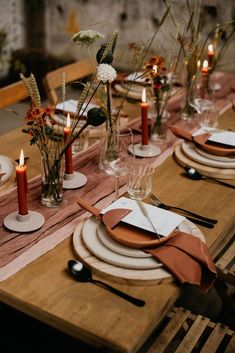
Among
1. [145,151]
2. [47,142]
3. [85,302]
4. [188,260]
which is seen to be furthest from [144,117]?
[85,302]

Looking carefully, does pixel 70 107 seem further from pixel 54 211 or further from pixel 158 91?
pixel 54 211

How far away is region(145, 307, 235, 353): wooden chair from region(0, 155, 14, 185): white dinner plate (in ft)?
2.20

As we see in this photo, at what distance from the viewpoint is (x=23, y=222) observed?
1469 mm

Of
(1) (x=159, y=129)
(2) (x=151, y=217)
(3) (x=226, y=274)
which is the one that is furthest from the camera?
(1) (x=159, y=129)

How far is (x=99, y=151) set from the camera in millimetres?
1942

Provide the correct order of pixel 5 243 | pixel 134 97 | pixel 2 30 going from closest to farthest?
pixel 5 243
pixel 134 97
pixel 2 30

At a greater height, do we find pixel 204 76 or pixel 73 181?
pixel 204 76

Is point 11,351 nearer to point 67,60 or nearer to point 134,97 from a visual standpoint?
point 134,97

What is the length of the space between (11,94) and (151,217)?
40.4 inches

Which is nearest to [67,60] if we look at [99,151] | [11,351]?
[99,151]

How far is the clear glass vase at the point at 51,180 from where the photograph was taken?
5.01 ft

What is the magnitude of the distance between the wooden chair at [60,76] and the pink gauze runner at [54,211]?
0.53m

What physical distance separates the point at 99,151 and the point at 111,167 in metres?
0.18

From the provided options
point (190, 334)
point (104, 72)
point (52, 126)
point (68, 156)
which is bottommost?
point (190, 334)
